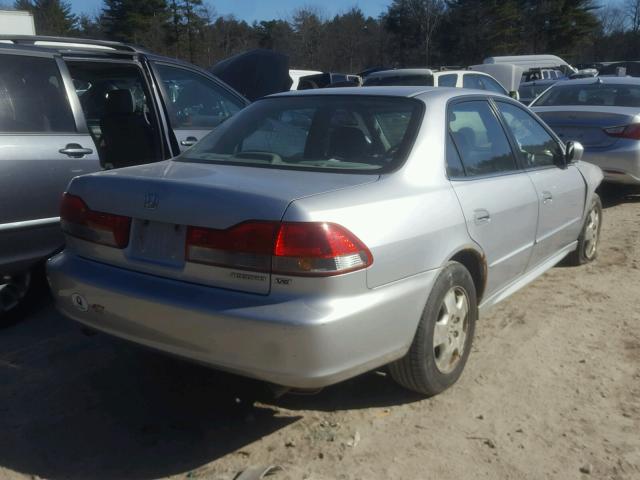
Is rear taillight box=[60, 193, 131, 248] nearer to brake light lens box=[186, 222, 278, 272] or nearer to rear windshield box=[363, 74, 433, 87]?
brake light lens box=[186, 222, 278, 272]

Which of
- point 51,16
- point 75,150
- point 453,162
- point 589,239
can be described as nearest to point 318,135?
point 453,162

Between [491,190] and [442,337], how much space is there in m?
0.91

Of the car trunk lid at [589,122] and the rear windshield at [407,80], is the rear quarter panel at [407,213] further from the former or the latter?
the rear windshield at [407,80]

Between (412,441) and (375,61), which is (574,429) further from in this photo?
(375,61)

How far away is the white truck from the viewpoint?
15.4m

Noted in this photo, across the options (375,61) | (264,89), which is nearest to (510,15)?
(375,61)

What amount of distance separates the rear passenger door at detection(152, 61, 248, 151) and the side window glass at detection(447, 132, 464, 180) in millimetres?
2530

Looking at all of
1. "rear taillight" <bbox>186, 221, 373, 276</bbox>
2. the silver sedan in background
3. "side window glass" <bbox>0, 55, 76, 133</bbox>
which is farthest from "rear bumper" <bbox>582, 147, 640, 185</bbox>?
"rear taillight" <bbox>186, 221, 373, 276</bbox>

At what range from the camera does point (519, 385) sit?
11.6 ft

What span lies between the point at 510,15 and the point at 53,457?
156ft

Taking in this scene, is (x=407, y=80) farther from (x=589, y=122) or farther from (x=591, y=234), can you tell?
(x=591, y=234)

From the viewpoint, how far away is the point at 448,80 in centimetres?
1149

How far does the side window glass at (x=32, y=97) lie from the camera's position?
4.14 m

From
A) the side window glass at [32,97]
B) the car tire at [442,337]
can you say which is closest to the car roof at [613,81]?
the car tire at [442,337]
